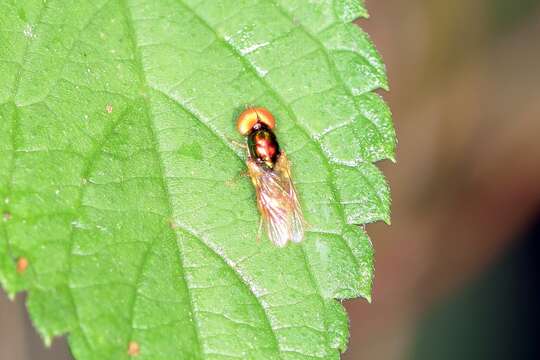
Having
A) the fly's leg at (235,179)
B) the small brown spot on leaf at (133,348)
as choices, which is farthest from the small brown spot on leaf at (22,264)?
the fly's leg at (235,179)

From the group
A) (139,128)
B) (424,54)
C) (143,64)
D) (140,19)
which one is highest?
(424,54)

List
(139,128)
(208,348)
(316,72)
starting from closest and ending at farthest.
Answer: (208,348)
(139,128)
(316,72)

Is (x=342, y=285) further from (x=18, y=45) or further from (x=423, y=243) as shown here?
(x=423, y=243)

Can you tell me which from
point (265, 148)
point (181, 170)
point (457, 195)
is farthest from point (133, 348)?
point (457, 195)

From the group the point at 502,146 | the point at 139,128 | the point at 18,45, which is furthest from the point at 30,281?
the point at 502,146

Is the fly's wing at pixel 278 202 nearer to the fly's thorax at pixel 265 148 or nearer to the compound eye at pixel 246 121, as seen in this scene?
the fly's thorax at pixel 265 148

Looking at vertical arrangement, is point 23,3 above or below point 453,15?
below
